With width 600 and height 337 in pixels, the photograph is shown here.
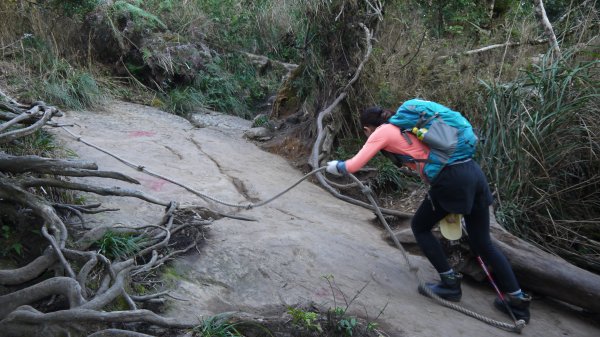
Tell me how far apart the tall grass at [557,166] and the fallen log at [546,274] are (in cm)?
82

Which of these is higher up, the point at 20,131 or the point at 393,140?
the point at 393,140

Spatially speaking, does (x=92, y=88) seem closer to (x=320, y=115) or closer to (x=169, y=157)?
(x=169, y=157)

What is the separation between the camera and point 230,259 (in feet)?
13.2

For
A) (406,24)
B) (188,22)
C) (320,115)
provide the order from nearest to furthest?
(320,115) → (406,24) → (188,22)

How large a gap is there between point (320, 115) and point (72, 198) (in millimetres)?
4076

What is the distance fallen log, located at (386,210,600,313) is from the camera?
4.46 meters

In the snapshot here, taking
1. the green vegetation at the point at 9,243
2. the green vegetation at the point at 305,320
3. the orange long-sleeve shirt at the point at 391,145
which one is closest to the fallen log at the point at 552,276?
the orange long-sleeve shirt at the point at 391,145

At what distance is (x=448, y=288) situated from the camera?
14.4ft

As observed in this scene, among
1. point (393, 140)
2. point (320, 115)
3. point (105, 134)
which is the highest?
point (393, 140)

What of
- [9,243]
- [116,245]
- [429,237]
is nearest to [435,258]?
[429,237]

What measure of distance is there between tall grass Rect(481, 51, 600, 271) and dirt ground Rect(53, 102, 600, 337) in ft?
3.00

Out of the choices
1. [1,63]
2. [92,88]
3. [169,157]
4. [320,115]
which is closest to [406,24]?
[320,115]

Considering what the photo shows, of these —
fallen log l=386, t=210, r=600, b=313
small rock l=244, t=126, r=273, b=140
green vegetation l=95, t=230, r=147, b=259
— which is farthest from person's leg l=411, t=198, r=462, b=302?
small rock l=244, t=126, r=273, b=140

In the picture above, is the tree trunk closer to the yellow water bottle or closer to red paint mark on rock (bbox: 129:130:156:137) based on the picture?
the yellow water bottle
